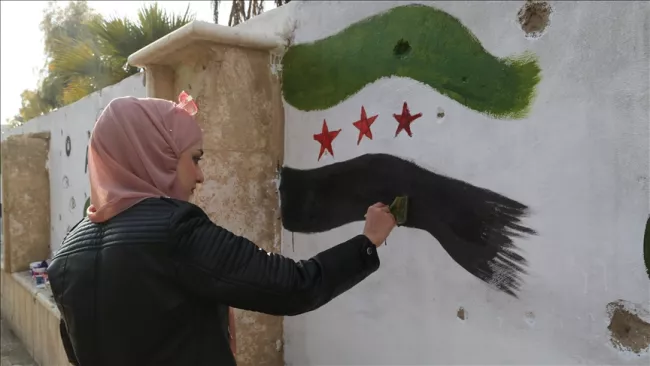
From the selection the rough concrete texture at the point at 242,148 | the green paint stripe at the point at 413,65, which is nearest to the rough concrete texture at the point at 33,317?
the rough concrete texture at the point at 242,148

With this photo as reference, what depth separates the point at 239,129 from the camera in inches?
107

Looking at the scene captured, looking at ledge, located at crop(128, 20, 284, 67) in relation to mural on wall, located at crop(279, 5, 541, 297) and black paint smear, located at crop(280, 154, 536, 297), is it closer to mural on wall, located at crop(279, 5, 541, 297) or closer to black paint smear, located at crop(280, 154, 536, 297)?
mural on wall, located at crop(279, 5, 541, 297)

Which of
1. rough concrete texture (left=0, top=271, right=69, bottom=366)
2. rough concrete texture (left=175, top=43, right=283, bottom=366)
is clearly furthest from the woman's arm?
rough concrete texture (left=0, top=271, right=69, bottom=366)

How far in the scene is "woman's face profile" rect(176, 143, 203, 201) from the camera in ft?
4.74

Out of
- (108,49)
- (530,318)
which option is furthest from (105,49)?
(530,318)

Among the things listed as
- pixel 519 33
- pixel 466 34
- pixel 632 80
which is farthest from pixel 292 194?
pixel 632 80

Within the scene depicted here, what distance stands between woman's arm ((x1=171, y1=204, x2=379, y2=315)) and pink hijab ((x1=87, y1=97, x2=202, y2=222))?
143mm

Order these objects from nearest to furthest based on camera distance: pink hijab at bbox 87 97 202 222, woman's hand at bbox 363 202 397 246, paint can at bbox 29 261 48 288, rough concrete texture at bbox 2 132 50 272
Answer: pink hijab at bbox 87 97 202 222, woman's hand at bbox 363 202 397 246, paint can at bbox 29 261 48 288, rough concrete texture at bbox 2 132 50 272

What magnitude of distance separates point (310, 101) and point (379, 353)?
47.8 inches

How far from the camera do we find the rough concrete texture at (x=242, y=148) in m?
2.68

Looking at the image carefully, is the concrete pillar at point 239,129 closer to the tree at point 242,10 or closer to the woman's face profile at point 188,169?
the woman's face profile at point 188,169

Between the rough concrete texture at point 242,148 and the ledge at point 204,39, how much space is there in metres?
0.05

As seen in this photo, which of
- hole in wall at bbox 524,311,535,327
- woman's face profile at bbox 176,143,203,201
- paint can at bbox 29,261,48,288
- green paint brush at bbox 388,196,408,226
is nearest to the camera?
woman's face profile at bbox 176,143,203,201

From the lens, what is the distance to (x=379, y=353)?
232 centimetres
